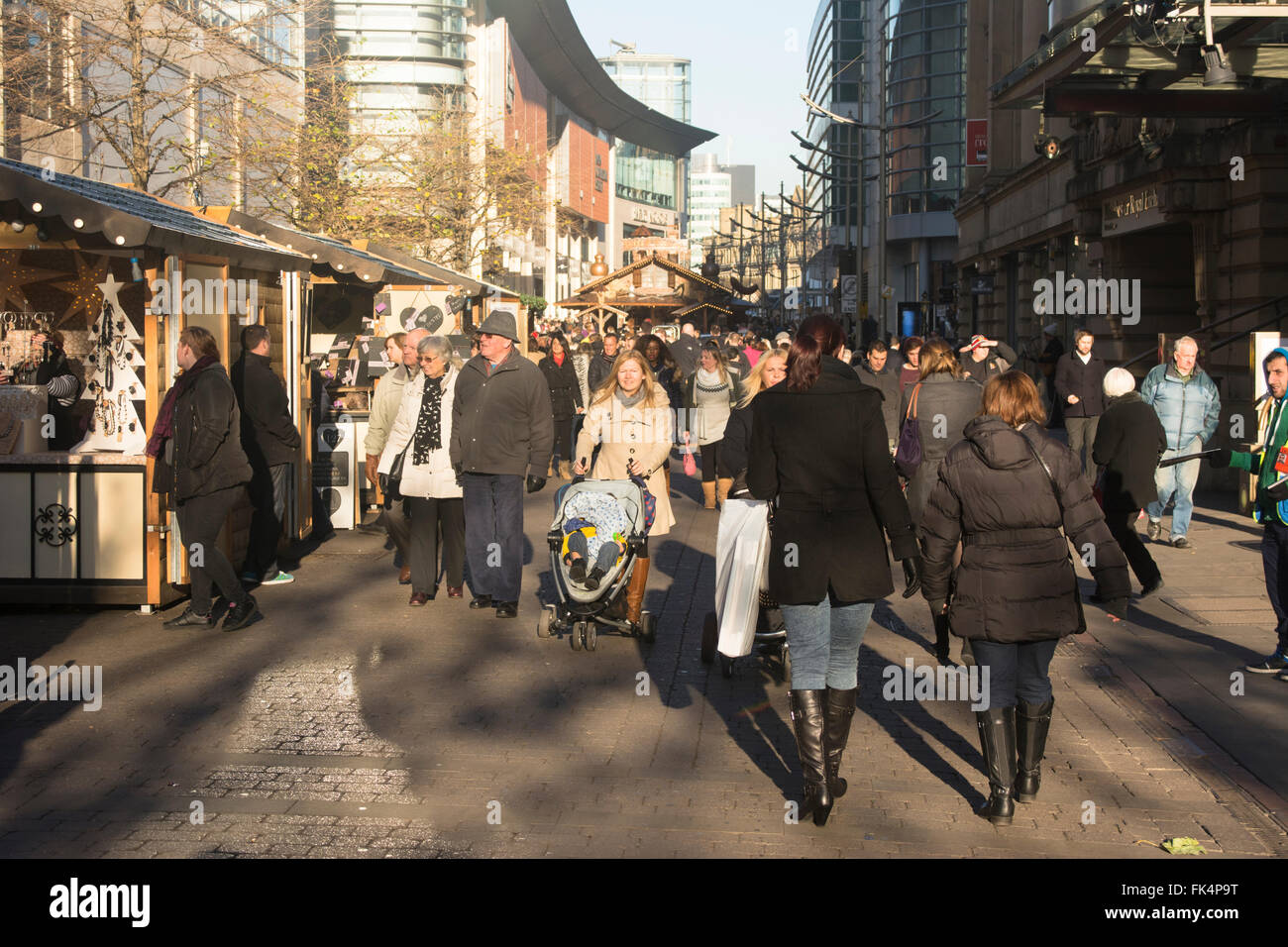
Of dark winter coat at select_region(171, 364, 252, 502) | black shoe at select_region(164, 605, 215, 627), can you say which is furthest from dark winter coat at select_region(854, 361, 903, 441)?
black shoe at select_region(164, 605, 215, 627)

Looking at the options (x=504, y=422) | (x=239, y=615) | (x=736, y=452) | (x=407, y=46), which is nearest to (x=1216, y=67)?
(x=736, y=452)

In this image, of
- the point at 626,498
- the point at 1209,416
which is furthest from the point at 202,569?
the point at 1209,416

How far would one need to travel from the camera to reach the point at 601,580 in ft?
26.7

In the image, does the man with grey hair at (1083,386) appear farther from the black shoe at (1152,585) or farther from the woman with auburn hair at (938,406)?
the woman with auburn hair at (938,406)

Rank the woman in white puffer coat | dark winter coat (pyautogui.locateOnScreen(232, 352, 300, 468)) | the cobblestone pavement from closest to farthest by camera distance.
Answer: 1. the cobblestone pavement
2. the woman in white puffer coat
3. dark winter coat (pyautogui.locateOnScreen(232, 352, 300, 468))

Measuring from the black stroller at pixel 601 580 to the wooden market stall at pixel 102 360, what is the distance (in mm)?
2902

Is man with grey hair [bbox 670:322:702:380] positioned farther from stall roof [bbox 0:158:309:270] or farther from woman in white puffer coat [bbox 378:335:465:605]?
woman in white puffer coat [bbox 378:335:465:605]

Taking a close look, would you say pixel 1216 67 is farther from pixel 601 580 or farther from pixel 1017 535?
pixel 1017 535

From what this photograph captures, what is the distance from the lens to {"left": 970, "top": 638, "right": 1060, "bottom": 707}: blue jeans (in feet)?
17.6

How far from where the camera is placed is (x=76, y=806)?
545 centimetres

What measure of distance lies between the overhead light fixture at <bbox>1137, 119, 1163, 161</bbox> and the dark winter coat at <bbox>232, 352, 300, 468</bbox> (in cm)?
1243

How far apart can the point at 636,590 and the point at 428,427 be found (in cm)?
215

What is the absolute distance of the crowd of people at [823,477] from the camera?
5.35 m

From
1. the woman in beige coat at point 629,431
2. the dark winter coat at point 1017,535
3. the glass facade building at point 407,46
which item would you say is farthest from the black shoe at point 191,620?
the glass facade building at point 407,46
